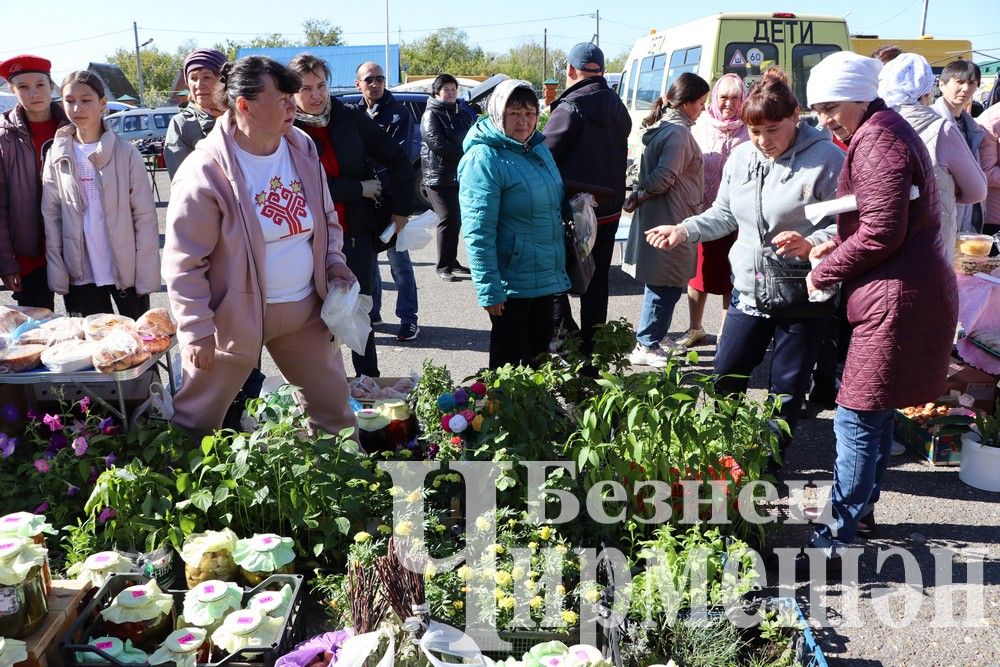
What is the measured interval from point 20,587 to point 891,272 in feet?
9.26

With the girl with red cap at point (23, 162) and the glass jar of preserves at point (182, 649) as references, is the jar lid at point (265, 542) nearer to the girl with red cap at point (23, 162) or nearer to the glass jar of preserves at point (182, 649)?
the glass jar of preserves at point (182, 649)

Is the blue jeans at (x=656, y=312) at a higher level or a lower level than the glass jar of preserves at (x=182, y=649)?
higher

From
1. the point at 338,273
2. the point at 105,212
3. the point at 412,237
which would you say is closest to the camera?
the point at 338,273

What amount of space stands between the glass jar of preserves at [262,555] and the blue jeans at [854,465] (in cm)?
197

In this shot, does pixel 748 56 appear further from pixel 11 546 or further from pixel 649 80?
pixel 11 546

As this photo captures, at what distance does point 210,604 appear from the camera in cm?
241

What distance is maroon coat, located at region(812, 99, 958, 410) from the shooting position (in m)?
2.67

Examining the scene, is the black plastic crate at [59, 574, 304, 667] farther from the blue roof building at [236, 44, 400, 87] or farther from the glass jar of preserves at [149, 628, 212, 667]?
the blue roof building at [236, 44, 400, 87]

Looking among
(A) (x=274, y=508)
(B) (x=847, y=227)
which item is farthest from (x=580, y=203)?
(A) (x=274, y=508)

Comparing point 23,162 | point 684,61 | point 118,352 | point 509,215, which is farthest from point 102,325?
point 684,61

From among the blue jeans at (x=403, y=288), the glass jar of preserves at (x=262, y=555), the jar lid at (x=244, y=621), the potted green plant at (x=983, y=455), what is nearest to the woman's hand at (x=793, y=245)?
the potted green plant at (x=983, y=455)

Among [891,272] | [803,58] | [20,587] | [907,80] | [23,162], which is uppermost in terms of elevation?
[803,58]

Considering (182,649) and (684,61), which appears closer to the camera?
(182,649)

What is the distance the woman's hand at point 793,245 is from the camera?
120 inches
